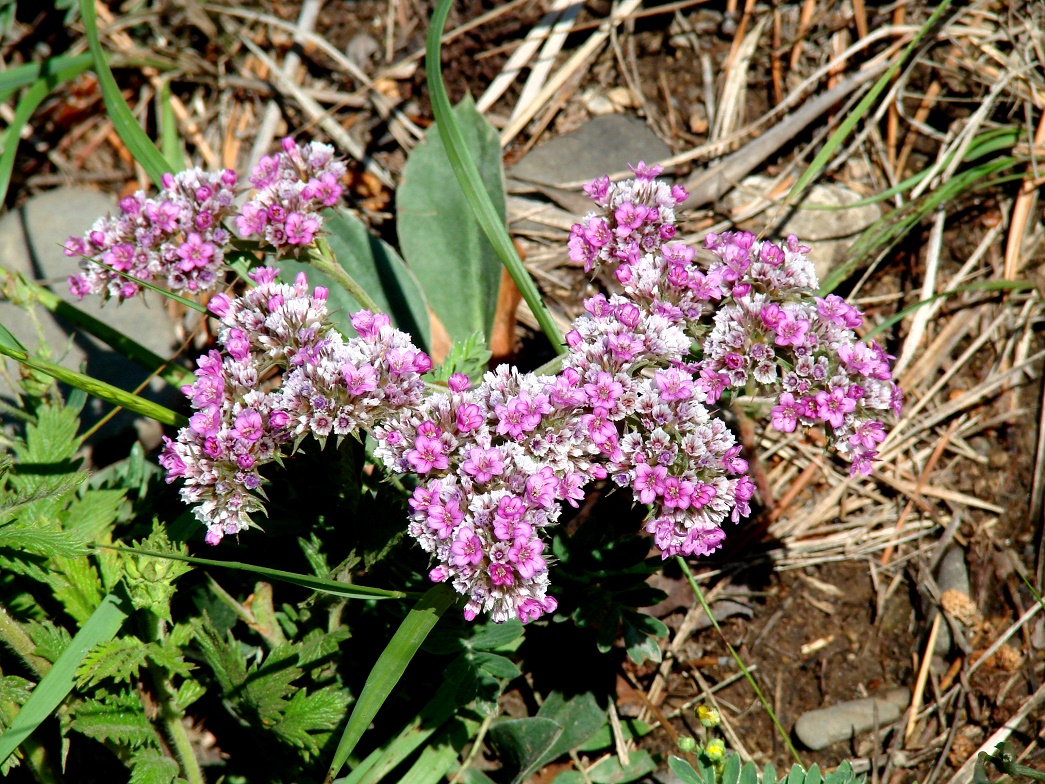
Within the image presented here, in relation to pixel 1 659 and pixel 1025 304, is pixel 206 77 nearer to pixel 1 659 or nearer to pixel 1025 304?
pixel 1 659

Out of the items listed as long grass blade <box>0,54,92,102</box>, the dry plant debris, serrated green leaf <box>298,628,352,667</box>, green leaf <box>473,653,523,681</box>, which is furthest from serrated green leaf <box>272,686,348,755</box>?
long grass blade <box>0,54,92,102</box>

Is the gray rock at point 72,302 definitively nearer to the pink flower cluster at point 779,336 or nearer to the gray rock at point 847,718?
the pink flower cluster at point 779,336

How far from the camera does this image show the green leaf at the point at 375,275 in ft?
12.9

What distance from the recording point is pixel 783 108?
14.8ft

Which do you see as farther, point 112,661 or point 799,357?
point 112,661

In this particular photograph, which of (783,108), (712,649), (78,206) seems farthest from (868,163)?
(78,206)

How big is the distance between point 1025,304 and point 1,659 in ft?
16.1

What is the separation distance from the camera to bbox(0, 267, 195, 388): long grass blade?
3.55 metres

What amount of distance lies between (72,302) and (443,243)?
7.11 feet

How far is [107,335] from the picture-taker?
3633mm

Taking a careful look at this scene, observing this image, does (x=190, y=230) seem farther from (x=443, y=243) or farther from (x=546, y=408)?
(x=546, y=408)

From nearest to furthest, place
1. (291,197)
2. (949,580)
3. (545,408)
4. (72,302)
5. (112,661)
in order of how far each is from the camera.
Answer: (545,408), (112,661), (291,197), (949,580), (72,302)

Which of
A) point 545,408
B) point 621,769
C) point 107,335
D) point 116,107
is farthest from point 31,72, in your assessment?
point 621,769

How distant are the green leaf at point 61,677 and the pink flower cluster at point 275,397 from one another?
62 centimetres
